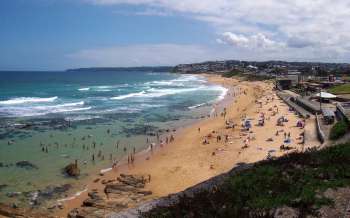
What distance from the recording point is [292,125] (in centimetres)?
3866

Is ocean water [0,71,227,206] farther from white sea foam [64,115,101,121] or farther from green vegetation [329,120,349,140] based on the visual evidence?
green vegetation [329,120,349,140]

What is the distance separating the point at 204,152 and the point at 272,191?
756 inches

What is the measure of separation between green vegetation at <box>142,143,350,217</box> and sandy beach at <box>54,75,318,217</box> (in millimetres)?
9046

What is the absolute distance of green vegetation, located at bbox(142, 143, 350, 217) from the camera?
10.9 m

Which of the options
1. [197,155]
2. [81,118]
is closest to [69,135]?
[81,118]

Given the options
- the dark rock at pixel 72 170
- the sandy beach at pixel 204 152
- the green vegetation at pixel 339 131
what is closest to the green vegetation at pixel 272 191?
the sandy beach at pixel 204 152

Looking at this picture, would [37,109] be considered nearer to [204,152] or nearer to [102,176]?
[204,152]

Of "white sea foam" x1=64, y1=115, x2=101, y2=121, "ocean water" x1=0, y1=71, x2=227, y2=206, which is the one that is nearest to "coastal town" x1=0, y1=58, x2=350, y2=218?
"ocean water" x1=0, y1=71, x2=227, y2=206

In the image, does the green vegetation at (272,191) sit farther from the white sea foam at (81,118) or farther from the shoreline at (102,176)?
the white sea foam at (81,118)

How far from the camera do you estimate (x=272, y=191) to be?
40.0 feet

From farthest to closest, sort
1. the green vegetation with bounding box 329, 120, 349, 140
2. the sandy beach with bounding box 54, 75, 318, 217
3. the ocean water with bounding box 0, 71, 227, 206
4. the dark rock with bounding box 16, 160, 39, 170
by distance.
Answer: the dark rock with bounding box 16, 160, 39, 170 → the green vegetation with bounding box 329, 120, 349, 140 → the ocean water with bounding box 0, 71, 227, 206 → the sandy beach with bounding box 54, 75, 318, 217

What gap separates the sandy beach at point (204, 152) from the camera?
24480mm

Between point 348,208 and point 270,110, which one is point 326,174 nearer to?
point 348,208

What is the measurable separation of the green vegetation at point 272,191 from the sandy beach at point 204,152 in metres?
9.05
